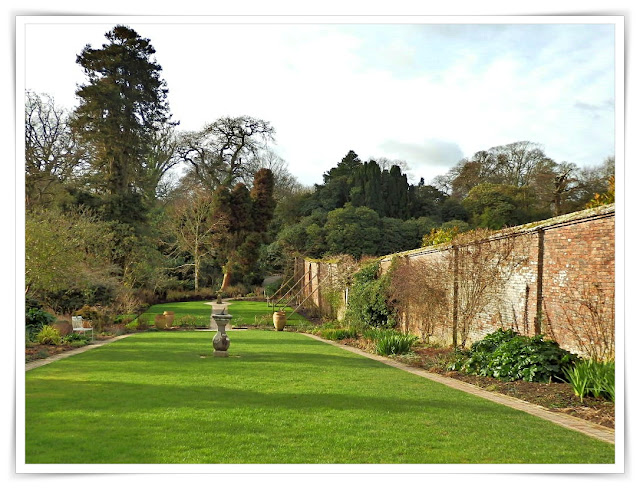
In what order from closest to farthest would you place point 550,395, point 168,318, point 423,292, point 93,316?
point 550,395 → point 423,292 → point 93,316 → point 168,318

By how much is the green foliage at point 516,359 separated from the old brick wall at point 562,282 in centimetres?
26

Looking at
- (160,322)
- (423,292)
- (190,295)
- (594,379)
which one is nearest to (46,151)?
(160,322)

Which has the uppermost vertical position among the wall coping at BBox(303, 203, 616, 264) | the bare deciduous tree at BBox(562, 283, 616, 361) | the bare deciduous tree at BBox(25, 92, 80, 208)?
the bare deciduous tree at BBox(25, 92, 80, 208)

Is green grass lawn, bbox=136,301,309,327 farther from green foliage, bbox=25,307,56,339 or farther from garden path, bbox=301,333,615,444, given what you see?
garden path, bbox=301,333,615,444

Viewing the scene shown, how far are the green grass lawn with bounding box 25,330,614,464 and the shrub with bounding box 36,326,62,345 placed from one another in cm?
361

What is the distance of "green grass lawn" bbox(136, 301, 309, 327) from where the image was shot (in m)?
18.8

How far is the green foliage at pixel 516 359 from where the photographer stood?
7633 mm

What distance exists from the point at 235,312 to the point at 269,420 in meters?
16.4

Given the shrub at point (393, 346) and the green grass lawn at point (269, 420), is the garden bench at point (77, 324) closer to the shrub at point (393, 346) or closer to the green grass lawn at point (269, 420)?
A: the green grass lawn at point (269, 420)

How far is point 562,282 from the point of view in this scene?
26.5 feet

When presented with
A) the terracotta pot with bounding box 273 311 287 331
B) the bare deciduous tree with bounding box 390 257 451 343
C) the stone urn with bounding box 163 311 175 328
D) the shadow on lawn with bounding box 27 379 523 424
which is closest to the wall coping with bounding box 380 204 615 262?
the bare deciduous tree with bounding box 390 257 451 343

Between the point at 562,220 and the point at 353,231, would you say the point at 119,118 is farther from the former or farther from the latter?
the point at 562,220

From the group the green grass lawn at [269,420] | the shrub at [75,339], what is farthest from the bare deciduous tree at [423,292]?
the shrub at [75,339]
